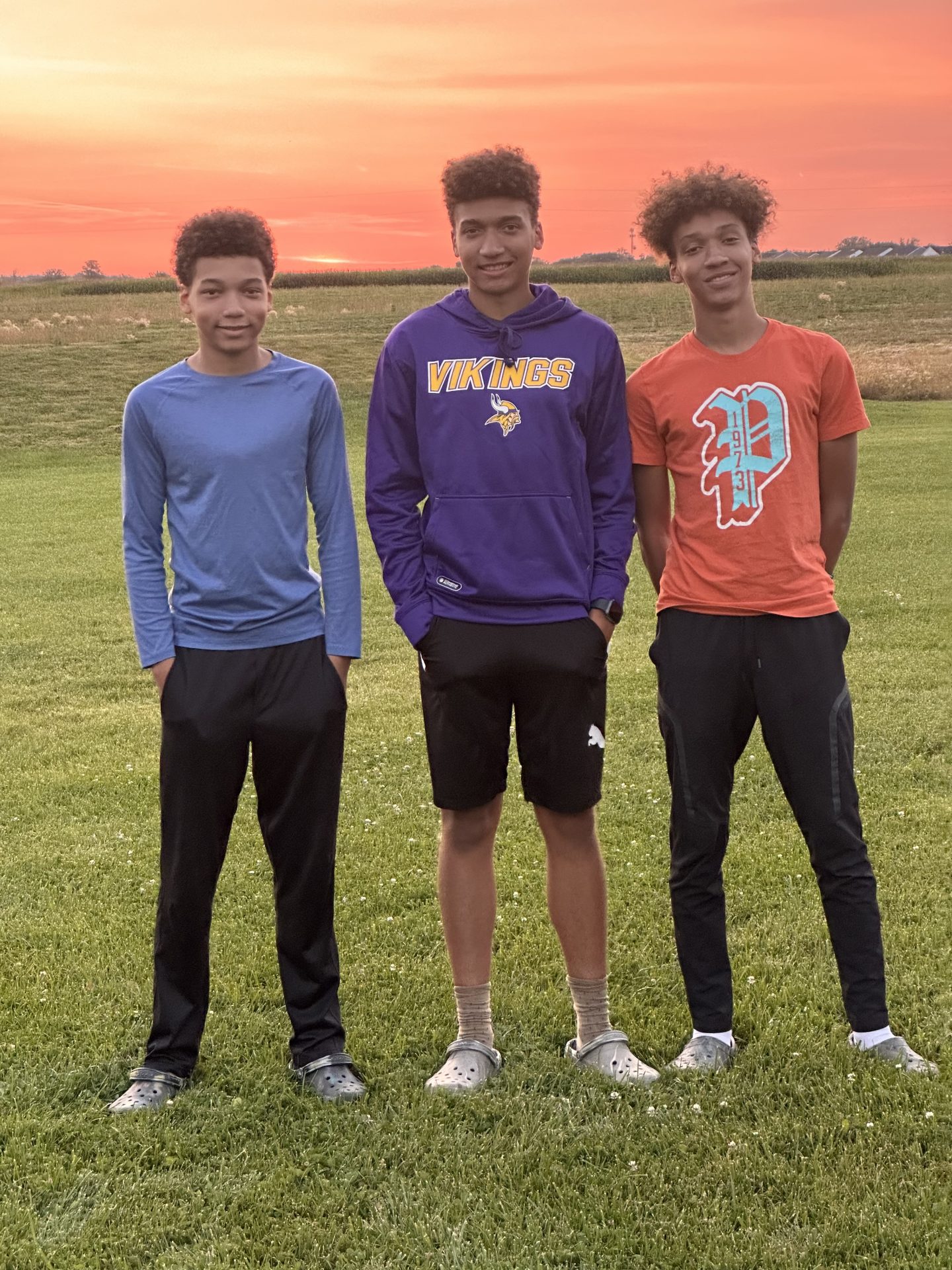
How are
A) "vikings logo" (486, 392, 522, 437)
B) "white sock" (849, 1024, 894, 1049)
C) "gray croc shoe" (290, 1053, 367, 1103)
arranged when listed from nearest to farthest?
"vikings logo" (486, 392, 522, 437)
"gray croc shoe" (290, 1053, 367, 1103)
"white sock" (849, 1024, 894, 1049)

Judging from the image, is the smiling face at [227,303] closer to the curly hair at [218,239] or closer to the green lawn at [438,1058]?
the curly hair at [218,239]

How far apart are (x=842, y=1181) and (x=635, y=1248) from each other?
54cm

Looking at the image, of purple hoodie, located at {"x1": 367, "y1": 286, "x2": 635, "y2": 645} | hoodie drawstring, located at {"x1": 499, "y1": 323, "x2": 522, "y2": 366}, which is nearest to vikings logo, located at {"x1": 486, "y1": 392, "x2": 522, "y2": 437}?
purple hoodie, located at {"x1": 367, "y1": 286, "x2": 635, "y2": 645}

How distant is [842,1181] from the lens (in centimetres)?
294

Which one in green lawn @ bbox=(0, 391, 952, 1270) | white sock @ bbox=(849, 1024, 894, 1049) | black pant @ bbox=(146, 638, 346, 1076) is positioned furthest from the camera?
white sock @ bbox=(849, 1024, 894, 1049)

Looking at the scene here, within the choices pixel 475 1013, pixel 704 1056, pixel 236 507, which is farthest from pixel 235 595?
pixel 704 1056

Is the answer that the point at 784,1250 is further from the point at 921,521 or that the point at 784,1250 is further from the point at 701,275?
the point at 921,521

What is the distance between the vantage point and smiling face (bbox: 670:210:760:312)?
10.7 ft

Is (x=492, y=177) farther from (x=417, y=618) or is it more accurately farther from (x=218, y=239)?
(x=417, y=618)

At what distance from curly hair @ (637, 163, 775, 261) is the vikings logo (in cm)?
68

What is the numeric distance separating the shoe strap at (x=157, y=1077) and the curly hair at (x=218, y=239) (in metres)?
2.08

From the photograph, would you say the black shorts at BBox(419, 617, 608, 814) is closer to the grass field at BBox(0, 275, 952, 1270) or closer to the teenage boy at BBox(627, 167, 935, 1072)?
the teenage boy at BBox(627, 167, 935, 1072)

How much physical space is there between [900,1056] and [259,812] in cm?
186

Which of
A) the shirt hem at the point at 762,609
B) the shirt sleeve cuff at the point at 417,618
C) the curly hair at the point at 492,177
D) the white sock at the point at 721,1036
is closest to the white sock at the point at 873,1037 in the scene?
the white sock at the point at 721,1036
